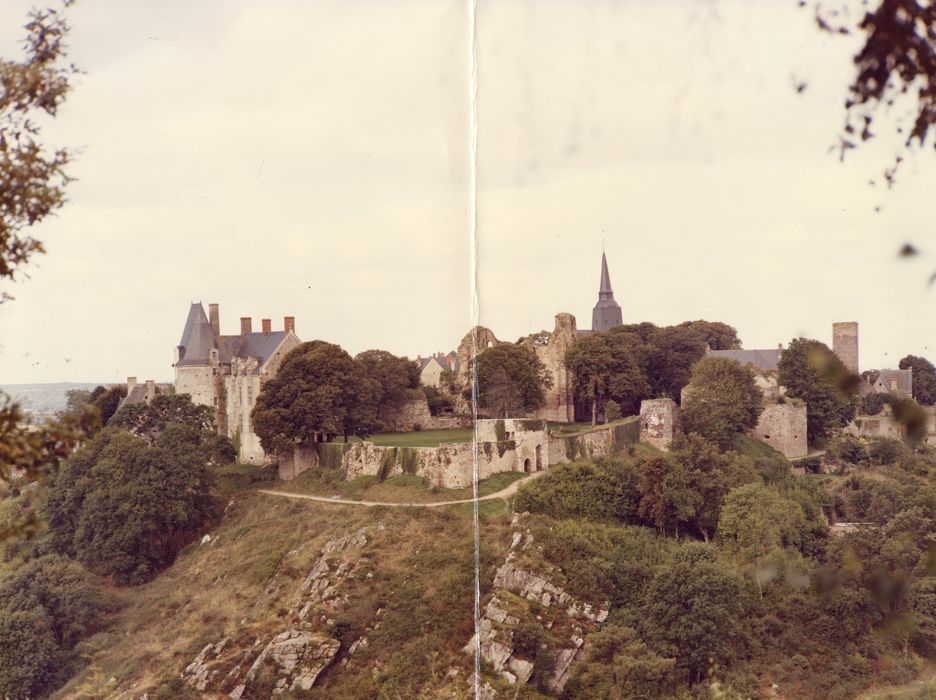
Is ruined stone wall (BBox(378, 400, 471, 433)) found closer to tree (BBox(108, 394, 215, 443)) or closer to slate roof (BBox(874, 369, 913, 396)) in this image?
tree (BBox(108, 394, 215, 443))

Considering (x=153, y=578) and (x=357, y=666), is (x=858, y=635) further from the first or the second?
(x=153, y=578)

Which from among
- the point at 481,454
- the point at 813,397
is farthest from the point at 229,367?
the point at 813,397

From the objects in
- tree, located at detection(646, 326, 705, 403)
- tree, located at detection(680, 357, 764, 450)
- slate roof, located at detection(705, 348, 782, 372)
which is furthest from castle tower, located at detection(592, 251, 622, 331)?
tree, located at detection(680, 357, 764, 450)

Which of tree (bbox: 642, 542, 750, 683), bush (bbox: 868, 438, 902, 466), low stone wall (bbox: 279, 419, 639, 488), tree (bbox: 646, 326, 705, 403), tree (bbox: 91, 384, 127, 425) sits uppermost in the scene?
tree (bbox: 646, 326, 705, 403)

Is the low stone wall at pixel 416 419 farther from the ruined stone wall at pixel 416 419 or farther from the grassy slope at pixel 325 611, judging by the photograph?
the grassy slope at pixel 325 611

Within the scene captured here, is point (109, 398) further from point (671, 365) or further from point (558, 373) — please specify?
point (671, 365)

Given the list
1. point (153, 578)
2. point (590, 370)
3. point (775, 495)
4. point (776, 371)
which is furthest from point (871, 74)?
point (776, 371)

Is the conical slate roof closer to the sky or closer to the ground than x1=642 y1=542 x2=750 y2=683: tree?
closer to the sky

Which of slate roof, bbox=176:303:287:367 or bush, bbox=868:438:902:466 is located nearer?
bush, bbox=868:438:902:466

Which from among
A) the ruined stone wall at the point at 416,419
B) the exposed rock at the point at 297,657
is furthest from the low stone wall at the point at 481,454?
the exposed rock at the point at 297,657
